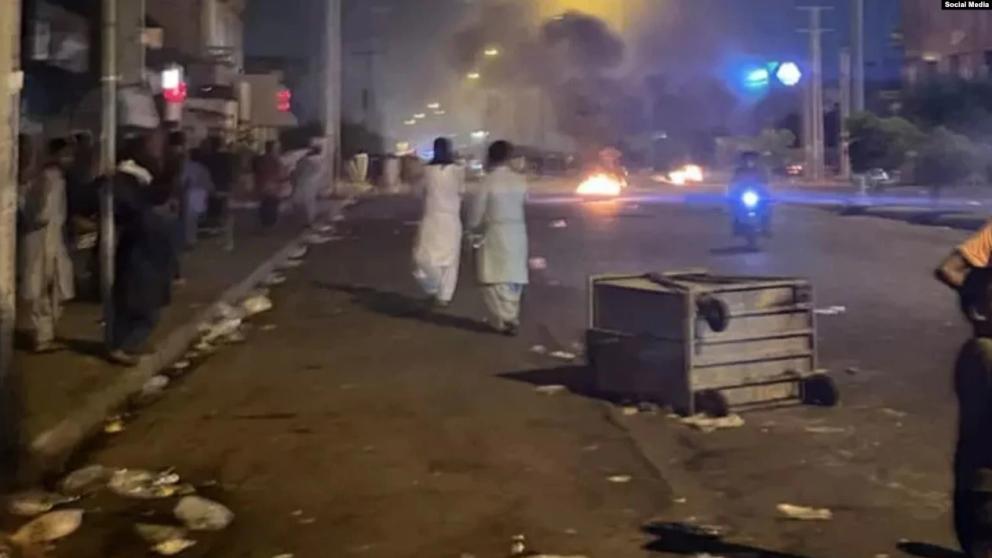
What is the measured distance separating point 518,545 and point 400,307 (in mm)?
10921

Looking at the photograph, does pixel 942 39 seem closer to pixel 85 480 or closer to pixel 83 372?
pixel 83 372

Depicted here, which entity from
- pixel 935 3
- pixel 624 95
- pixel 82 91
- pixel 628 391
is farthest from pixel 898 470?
pixel 624 95

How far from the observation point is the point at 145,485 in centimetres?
862

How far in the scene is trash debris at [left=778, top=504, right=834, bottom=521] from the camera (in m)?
7.68

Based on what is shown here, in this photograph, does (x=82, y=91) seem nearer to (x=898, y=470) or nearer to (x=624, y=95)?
(x=898, y=470)

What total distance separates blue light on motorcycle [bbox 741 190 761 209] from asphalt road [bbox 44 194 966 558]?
8652 millimetres

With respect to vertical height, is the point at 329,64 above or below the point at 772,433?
above

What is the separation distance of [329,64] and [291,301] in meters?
30.5

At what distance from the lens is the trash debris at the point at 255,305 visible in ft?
58.6

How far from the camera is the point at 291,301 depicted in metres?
19.0

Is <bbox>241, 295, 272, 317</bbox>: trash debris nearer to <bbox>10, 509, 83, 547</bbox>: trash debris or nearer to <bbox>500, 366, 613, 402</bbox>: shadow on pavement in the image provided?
<bbox>500, 366, 613, 402</bbox>: shadow on pavement

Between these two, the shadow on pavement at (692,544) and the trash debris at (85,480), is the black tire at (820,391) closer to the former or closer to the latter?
the shadow on pavement at (692,544)

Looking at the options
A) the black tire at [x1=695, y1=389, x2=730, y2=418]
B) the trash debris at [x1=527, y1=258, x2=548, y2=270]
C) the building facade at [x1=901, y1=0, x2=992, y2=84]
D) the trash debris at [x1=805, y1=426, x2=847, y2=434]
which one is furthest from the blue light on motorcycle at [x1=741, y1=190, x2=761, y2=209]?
the building facade at [x1=901, y1=0, x2=992, y2=84]

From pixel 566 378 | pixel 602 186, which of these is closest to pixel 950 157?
pixel 602 186
